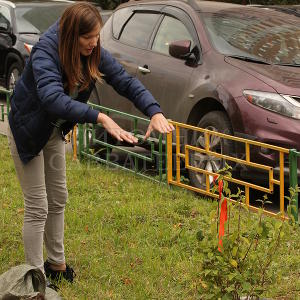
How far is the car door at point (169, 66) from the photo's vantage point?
28.0 ft

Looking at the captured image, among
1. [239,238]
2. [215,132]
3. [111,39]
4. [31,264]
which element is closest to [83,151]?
[111,39]

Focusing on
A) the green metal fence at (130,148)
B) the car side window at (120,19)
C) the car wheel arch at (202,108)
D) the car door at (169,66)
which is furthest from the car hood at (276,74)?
the car side window at (120,19)

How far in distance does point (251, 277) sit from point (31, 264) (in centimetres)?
139

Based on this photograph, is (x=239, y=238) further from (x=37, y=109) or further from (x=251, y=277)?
(x=37, y=109)

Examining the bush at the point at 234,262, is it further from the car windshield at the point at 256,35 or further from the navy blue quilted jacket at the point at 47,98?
the car windshield at the point at 256,35

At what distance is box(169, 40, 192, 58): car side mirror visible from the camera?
842 cm

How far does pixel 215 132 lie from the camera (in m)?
7.68

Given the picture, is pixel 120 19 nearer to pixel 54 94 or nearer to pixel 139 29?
pixel 139 29

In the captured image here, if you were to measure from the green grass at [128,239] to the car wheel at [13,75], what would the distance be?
5.42 meters

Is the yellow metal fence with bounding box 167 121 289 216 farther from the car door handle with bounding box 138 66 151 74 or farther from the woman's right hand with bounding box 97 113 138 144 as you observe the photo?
the woman's right hand with bounding box 97 113 138 144

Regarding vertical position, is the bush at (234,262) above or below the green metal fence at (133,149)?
above

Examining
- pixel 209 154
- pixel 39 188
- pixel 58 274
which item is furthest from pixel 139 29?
pixel 39 188

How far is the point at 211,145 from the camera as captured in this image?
26.2ft

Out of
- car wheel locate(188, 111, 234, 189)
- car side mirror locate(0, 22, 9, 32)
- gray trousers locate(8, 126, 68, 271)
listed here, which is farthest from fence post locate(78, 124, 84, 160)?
car side mirror locate(0, 22, 9, 32)
